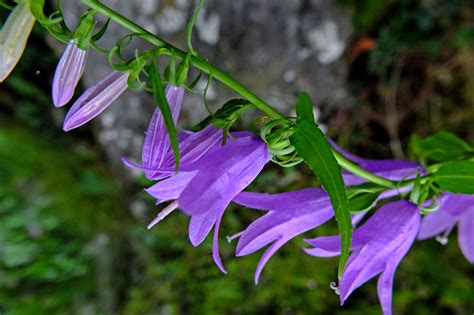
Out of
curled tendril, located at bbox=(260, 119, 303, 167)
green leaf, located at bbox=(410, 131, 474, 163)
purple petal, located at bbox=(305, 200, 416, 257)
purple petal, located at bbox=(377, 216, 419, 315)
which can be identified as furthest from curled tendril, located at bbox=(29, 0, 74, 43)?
green leaf, located at bbox=(410, 131, 474, 163)

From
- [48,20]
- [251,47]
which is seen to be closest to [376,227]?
[48,20]

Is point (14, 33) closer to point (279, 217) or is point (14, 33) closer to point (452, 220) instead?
point (279, 217)

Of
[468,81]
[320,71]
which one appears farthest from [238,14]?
[468,81]

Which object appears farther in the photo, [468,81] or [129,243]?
[129,243]

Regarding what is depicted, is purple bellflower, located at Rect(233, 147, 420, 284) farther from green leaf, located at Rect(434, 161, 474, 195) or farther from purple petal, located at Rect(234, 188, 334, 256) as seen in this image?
green leaf, located at Rect(434, 161, 474, 195)

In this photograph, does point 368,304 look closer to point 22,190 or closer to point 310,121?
point 310,121
